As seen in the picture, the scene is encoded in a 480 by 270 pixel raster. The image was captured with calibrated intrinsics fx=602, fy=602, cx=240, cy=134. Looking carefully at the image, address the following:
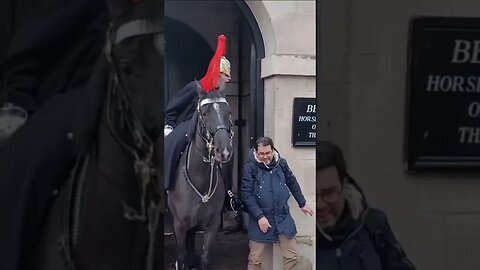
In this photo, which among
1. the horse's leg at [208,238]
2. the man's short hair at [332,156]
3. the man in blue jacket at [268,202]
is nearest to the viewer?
the man's short hair at [332,156]

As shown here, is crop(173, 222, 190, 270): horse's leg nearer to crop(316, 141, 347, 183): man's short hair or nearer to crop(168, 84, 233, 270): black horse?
crop(168, 84, 233, 270): black horse

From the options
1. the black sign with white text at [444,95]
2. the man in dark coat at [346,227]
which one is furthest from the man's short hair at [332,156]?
the black sign with white text at [444,95]

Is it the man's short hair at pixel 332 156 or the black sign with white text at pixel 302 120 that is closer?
the man's short hair at pixel 332 156

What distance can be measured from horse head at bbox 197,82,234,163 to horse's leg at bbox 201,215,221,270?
0.95 ft

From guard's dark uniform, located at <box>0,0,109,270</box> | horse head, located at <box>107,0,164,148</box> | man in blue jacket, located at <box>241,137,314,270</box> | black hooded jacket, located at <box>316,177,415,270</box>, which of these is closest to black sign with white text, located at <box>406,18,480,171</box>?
black hooded jacket, located at <box>316,177,415,270</box>

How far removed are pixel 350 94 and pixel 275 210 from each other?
4.00 feet

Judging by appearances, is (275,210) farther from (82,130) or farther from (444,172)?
(82,130)

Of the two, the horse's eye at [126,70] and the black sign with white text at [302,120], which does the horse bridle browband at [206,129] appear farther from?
the horse's eye at [126,70]

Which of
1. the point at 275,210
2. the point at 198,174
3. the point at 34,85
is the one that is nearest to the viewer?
the point at 34,85

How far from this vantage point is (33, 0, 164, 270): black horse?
141cm

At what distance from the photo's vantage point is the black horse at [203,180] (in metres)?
2.70

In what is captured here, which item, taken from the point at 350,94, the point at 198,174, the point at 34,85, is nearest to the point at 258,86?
the point at 198,174

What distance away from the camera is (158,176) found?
1465 millimetres

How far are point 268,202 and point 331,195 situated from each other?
3.61 ft
